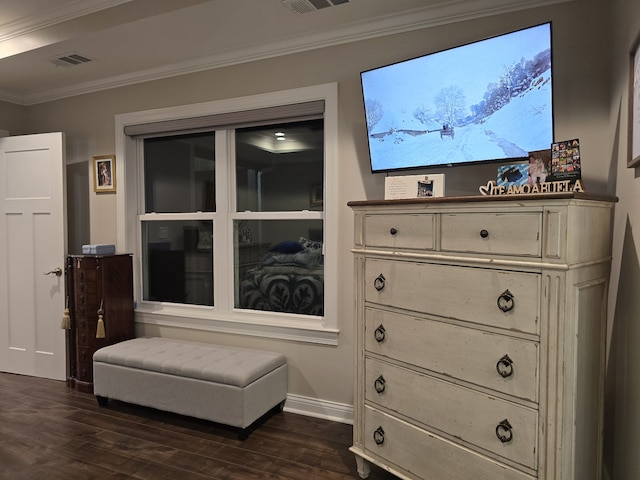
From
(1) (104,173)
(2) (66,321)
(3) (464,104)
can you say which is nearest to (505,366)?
(3) (464,104)

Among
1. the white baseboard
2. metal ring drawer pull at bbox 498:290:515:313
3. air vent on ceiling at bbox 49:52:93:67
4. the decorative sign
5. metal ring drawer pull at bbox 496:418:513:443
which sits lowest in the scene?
the white baseboard

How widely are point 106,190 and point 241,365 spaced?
6.61 ft

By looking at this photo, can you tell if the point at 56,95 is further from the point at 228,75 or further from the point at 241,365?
the point at 241,365

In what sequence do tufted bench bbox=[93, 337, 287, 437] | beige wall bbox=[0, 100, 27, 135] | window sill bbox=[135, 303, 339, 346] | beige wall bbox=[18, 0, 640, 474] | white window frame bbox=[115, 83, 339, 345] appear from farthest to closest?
beige wall bbox=[0, 100, 27, 135] → window sill bbox=[135, 303, 339, 346] → white window frame bbox=[115, 83, 339, 345] → tufted bench bbox=[93, 337, 287, 437] → beige wall bbox=[18, 0, 640, 474]

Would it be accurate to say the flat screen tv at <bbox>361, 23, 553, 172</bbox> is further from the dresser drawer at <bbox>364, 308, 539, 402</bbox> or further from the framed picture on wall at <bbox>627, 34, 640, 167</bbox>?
the dresser drawer at <bbox>364, 308, 539, 402</bbox>

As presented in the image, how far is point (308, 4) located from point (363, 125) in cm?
74

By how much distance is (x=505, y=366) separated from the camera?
62.7 inches

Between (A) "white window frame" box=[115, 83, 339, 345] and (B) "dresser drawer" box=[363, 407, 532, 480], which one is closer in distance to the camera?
(B) "dresser drawer" box=[363, 407, 532, 480]

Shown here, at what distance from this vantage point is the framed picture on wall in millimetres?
1534

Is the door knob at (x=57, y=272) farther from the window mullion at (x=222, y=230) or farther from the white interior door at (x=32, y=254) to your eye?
the window mullion at (x=222, y=230)

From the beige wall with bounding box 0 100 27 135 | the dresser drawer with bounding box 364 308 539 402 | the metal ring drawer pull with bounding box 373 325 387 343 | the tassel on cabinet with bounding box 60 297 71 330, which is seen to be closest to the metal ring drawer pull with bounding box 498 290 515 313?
the dresser drawer with bounding box 364 308 539 402

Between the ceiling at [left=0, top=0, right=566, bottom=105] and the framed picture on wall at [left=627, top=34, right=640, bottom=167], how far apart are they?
768 millimetres

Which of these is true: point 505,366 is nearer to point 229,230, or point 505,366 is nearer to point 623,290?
point 623,290

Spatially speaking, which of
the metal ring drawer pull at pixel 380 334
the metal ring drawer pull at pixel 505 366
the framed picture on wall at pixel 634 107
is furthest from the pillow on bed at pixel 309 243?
the framed picture on wall at pixel 634 107
